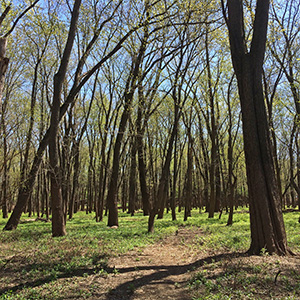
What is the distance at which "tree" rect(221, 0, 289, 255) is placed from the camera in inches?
232

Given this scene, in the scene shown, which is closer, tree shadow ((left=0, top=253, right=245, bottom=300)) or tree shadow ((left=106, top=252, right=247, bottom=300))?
tree shadow ((left=106, top=252, right=247, bottom=300))

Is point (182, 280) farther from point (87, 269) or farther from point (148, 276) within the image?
point (87, 269)

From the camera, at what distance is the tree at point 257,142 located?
5.89 metres

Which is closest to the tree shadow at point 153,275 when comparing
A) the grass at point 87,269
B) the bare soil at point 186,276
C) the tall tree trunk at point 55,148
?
the bare soil at point 186,276

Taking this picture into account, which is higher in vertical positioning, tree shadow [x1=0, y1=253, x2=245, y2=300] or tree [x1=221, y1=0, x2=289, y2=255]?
tree [x1=221, y1=0, x2=289, y2=255]

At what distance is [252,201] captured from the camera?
20.2 ft

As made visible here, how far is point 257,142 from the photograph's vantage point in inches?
246

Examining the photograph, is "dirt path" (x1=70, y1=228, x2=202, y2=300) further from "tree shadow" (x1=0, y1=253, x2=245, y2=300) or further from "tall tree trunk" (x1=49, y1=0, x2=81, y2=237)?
"tall tree trunk" (x1=49, y1=0, x2=81, y2=237)

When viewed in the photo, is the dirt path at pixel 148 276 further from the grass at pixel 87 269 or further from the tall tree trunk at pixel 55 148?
the tall tree trunk at pixel 55 148

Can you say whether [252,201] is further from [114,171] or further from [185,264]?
[114,171]

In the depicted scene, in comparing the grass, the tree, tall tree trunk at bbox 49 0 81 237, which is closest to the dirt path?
the grass

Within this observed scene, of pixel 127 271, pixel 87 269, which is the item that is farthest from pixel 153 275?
pixel 87 269

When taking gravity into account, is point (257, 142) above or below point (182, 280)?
above

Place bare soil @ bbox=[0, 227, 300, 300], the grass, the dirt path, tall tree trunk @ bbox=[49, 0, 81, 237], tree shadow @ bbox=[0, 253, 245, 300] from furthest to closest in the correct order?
tall tree trunk @ bbox=[49, 0, 81, 237]
tree shadow @ bbox=[0, 253, 245, 300]
the dirt path
the grass
bare soil @ bbox=[0, 227, 300, 300]
